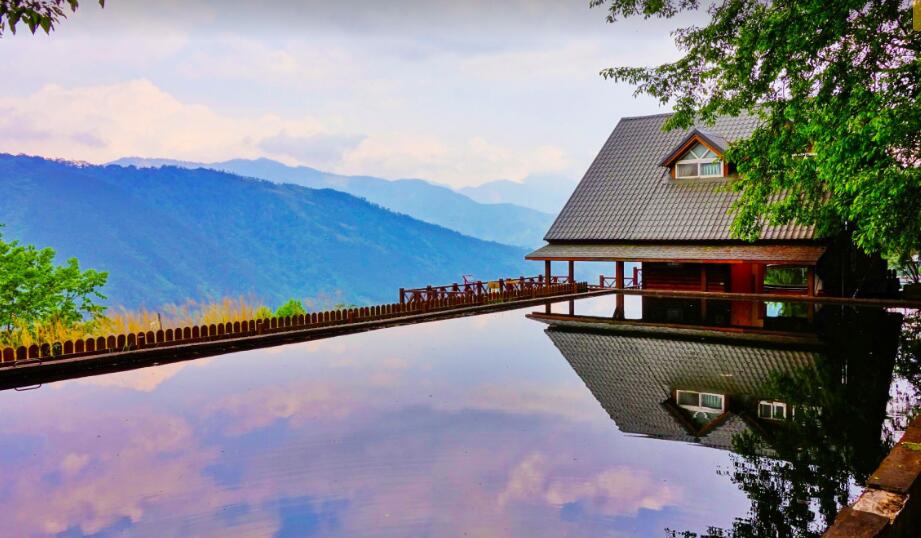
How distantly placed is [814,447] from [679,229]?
56.9 feet

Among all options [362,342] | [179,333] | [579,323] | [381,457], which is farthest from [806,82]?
[179,333]

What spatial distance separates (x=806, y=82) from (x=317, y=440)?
12.6m

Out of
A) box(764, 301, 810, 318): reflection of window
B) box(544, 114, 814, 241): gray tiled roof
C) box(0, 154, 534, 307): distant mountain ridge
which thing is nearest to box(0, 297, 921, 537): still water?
box(764, 301, 810, 318): reflection of window

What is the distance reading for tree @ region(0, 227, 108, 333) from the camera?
47.5 feet

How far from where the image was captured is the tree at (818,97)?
12.0 metres

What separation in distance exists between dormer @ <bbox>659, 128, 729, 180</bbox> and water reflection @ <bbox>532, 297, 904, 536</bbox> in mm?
8207

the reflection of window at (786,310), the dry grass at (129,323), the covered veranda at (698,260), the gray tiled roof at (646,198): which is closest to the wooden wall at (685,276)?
the covered veranda at (698,260)

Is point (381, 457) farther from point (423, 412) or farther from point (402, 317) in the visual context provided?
point (402, 317)

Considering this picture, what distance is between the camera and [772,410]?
8.81 meters

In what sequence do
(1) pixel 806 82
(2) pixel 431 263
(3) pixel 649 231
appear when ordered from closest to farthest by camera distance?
(1) pixel 806 82 < (3) pixel 649 231 < (2) pixel 431 263


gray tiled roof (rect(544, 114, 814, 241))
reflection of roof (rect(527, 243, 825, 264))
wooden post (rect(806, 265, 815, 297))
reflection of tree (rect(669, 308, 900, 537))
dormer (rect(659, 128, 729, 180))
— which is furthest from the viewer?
dormer (rect(659, 128, 729, 180))

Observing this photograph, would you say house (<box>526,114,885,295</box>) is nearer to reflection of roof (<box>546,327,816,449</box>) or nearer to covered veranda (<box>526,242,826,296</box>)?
covered veranda (<box>526,242,826,296</box>)

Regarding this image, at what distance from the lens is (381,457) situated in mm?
7047

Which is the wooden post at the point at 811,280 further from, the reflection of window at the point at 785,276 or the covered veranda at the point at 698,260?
the reflection of window at the point at 785,276
